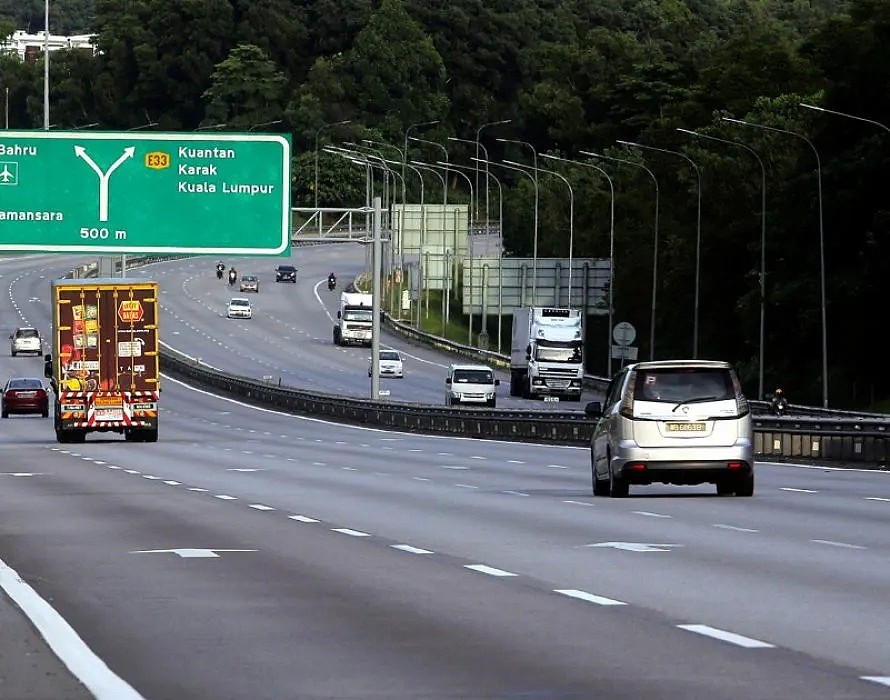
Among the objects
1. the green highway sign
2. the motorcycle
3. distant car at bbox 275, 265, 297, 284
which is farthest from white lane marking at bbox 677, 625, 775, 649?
distant car at bbox 275, 265, 297, 284

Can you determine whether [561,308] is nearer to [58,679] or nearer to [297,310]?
[297,310]

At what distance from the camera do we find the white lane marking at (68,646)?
10.8 m

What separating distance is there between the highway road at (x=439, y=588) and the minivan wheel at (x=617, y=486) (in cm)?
28

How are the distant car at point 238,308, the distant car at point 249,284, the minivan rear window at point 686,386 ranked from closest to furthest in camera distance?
the minivan rear window at point 686,386
the distant car at point 238,308
the distant car at point 249,284

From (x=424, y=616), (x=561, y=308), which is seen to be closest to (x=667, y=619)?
(x=424, y=616)

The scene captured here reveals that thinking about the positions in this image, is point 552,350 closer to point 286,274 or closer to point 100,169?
point 100,169

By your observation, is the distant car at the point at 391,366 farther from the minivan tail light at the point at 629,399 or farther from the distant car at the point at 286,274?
the minivan tail light at the point at 629,399

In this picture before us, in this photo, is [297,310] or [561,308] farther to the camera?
[297,310]

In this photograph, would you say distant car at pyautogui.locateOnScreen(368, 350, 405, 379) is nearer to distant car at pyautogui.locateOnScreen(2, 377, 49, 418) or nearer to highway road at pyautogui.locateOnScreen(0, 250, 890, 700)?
distant car at pyautogui.locateOnScreen(2, 377, 49, 418)

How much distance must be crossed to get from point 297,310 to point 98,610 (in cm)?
14164

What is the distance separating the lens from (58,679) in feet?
36.9

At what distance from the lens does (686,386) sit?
28234 millimetres

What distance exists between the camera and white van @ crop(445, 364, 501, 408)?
91.3m

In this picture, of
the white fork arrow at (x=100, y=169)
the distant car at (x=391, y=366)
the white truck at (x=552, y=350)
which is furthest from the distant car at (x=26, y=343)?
the white fork arrow at (x=100, y=169)
